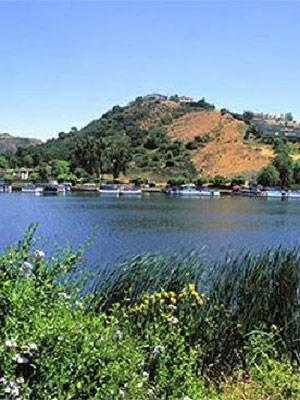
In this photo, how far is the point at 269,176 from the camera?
6757 inches

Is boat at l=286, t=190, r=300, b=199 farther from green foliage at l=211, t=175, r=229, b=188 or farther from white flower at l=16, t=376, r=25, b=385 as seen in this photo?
white flower at l=16, t=376, r=25, b=385

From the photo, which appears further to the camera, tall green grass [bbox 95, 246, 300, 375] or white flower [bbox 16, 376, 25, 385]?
tall green grass [bbox 95, 246, 300, 375]

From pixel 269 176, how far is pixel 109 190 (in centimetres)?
4078

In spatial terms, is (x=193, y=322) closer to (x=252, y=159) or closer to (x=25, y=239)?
(x=25, y=239)

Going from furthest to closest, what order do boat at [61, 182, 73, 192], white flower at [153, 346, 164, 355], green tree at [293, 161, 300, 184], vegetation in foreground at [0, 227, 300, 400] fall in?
green tree at [293, 161, 300, 184], boat at [61, 182, 73, 192], white flower at [153, 346, 164, 355], vegetation in foreground at [0, 227, 300, 400]

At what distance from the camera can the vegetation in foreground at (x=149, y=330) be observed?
5484mm

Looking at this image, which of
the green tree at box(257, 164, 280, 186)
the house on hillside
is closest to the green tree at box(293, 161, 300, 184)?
the green tree at box(257, 164, 280, 186)

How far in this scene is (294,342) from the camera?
10.8 metres

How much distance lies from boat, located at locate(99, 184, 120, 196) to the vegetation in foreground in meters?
148

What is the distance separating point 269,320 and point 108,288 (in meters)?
2.63

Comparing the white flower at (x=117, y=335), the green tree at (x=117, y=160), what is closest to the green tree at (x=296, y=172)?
the green tree at (x=117, y=160)

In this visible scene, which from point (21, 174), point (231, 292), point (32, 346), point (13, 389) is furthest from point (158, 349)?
point (21, 174)

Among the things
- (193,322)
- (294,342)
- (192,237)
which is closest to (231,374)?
(193,322)

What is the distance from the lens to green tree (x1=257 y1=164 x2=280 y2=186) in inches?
6747
